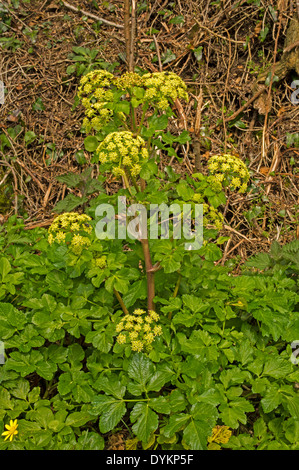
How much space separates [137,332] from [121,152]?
0.77 m

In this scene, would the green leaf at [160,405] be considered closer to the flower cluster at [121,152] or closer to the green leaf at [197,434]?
the green leaf at [197,434]

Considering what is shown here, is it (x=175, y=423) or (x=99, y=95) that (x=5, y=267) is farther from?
(x=175, y=423)

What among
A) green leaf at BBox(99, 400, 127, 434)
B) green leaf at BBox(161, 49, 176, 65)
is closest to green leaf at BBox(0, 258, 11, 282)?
green leaf at BBox(99, 400, 127, 434)

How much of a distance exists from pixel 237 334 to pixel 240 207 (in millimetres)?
1645

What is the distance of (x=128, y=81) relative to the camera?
1.78 meters

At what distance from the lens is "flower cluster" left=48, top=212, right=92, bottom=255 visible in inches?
69.2

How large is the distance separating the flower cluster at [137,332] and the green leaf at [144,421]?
0.79 feet

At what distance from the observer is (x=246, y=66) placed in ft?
12.8

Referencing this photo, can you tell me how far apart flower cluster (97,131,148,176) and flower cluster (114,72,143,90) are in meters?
0.24

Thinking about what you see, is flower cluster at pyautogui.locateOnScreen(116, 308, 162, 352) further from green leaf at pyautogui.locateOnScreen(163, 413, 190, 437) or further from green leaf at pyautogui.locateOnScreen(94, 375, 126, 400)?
green leaf at pyautogui.locateOnScreen(163, 413, 190, 437)

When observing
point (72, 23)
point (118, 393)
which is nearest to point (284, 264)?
point (118, 393)

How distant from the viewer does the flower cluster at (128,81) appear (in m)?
1.78

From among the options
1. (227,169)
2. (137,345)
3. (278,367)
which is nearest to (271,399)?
(278,367)
